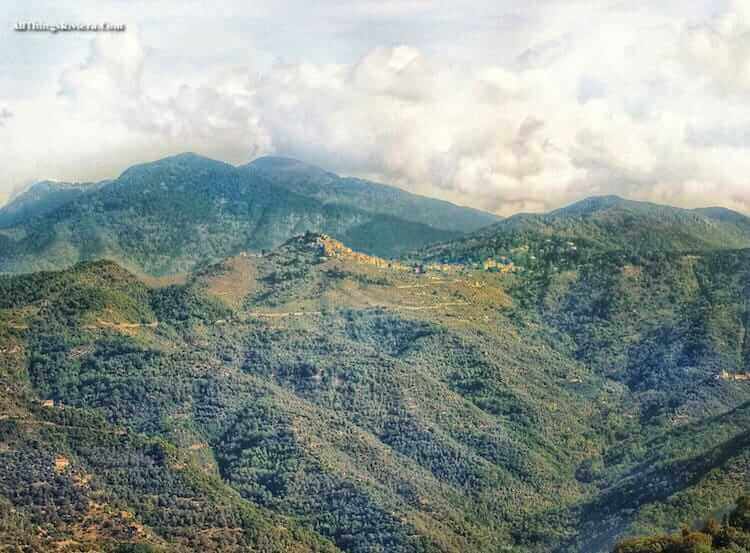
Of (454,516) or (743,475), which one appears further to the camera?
(454,516)

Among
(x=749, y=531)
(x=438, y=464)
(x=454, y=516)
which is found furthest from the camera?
(x=438, y=464)

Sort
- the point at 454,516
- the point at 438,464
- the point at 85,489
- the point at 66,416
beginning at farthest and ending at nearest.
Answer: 1. the point at 438,464
2. the point at 454,516
3. the point at 66,416
4. the point at 85,489

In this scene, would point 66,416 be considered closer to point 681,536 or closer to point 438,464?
point 438,464

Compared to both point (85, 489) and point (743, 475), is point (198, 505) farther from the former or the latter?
point (743, 475)

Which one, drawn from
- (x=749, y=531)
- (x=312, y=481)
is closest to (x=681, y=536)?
(x=749, y=531)

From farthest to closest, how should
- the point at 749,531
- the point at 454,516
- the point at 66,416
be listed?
1. the point at 454,516
2. the point at 66,416
3. the point at 749,531

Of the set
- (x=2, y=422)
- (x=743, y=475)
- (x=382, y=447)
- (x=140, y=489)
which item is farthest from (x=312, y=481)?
(x=743, y=475)

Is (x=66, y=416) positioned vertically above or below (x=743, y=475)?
below

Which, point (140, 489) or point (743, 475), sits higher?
point (743, 475)

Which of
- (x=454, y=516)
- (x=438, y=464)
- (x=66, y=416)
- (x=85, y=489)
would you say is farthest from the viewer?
(x=438, y=464)
